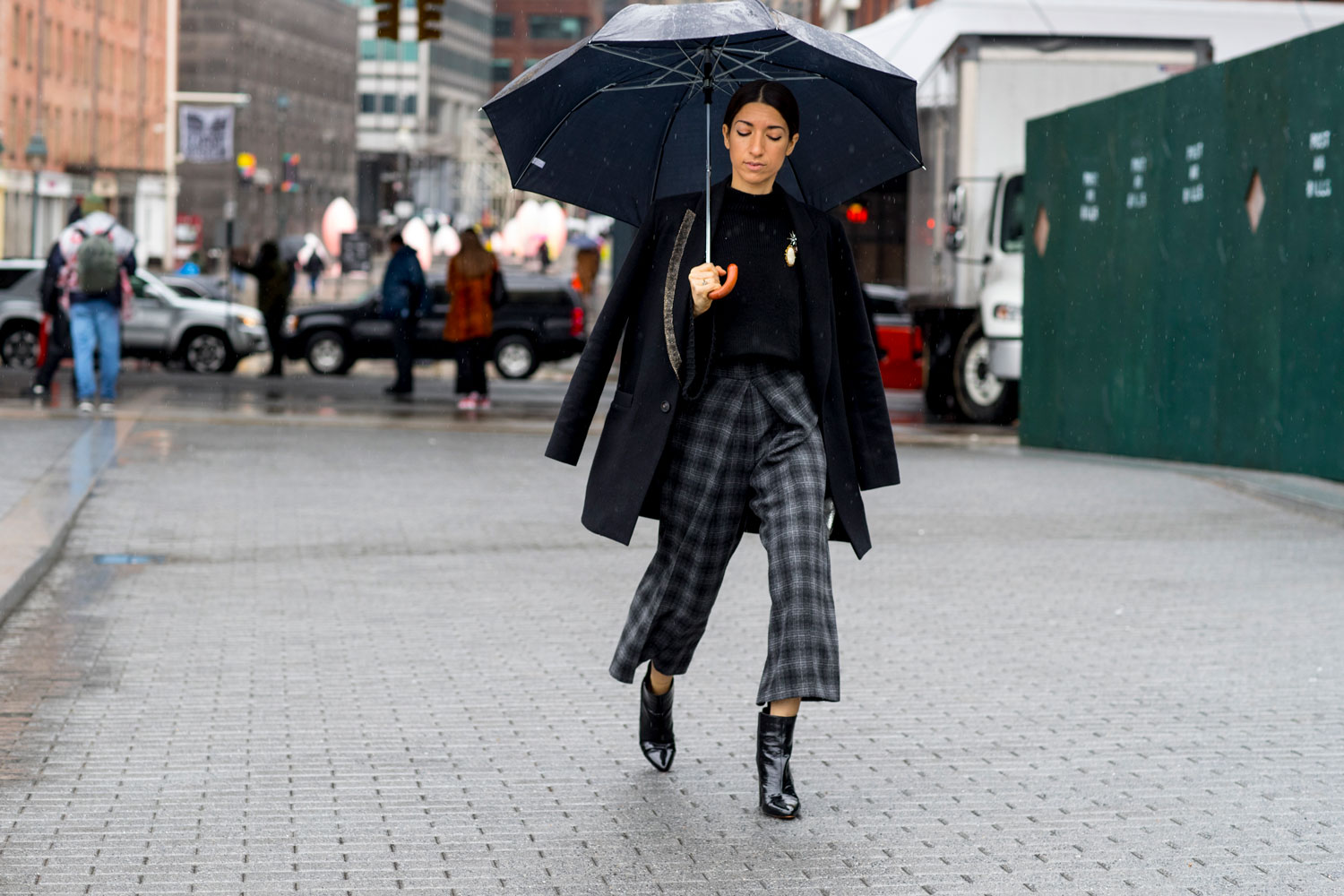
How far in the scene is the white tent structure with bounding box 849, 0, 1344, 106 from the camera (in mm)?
19297

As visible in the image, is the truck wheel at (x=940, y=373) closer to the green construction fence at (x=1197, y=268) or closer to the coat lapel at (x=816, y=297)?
the green construction fence at (x=1197, y=268)

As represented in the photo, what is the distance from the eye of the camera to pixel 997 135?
19.2 metres

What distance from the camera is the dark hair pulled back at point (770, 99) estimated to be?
5.19 metres

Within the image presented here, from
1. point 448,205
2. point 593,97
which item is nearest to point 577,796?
point 593,97

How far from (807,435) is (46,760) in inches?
84.0

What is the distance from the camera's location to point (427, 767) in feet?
18.2

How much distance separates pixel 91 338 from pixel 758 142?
13983mm

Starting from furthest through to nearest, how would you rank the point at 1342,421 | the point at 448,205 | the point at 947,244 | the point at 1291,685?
the point at 448,205
the point at 947,244
the point at 1342,421
the point at 1291,685

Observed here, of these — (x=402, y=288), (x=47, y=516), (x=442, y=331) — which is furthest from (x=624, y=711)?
(x=442, y=331)

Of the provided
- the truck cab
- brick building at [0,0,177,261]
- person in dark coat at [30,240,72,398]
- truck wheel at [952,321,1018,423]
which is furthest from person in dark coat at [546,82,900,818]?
brick building at [0,0,177,261]

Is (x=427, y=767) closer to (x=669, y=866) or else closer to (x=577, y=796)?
(x=577, y=796)

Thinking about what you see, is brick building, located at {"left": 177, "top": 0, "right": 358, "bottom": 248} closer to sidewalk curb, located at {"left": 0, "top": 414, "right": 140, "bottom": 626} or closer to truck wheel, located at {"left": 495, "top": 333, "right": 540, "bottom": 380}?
truck wheel, located at {"left": 495, "top": 333, "right": 540, "bottom": 380}

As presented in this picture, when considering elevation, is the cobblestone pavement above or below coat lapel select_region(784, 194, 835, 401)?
below

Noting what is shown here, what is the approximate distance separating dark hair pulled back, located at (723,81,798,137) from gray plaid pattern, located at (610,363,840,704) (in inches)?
23.8
